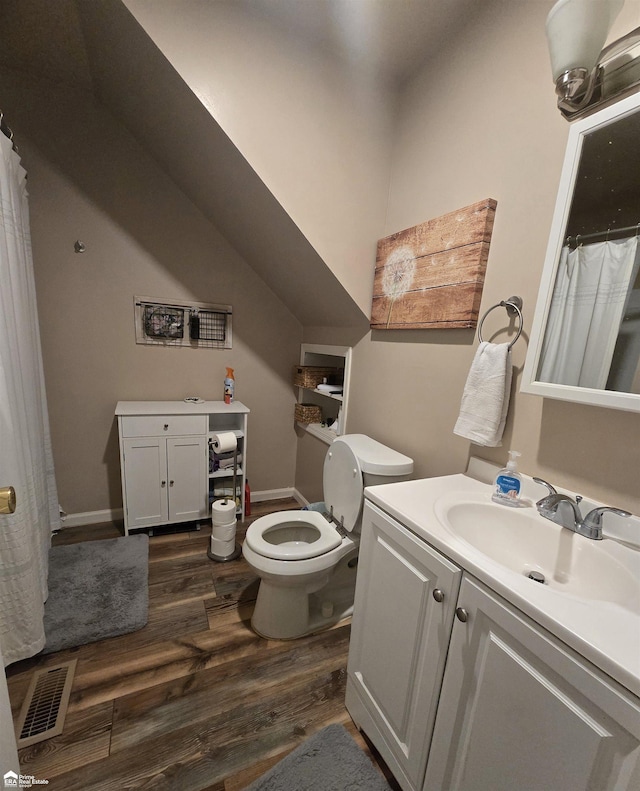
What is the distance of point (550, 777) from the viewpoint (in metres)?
0.58

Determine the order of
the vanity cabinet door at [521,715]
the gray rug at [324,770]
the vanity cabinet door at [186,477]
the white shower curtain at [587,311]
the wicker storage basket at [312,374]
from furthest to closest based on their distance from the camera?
the wicker storage basket at [312,374]
the vanity cabinet door at [186,477]
the gray rug at [324,770]
the white shower curtain at [587,311]
the vanity cabinet door at [521,715]

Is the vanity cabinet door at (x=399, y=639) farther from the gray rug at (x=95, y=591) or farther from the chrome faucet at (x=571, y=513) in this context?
the gray rug at (x=95, y=591)

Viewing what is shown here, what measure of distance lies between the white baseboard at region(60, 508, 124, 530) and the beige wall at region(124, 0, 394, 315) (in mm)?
2151

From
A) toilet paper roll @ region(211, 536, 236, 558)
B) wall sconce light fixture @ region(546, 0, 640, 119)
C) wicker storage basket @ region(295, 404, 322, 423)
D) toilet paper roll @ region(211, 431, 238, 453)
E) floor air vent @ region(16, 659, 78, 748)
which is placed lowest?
floor air vent @ region(16, 659, 78, 748)

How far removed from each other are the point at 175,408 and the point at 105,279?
Result: 0.90 m

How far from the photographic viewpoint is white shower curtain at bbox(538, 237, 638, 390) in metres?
0.87

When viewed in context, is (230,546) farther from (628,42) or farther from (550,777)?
(628,42)

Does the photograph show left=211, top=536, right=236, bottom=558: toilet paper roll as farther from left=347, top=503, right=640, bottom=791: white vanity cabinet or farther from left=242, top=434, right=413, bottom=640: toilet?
left=347, top=503, right=640, bottom=791: white vanity cabinet

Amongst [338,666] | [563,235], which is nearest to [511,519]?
[563,235]

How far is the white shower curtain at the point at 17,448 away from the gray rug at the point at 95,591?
0.11 m

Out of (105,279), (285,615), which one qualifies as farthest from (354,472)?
(105,279)

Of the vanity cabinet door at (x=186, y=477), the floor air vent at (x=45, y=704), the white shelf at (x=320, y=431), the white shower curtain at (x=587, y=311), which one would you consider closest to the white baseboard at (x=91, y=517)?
the vanity cabinet door at (x=186, y=477)

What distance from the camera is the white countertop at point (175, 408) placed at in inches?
78.4

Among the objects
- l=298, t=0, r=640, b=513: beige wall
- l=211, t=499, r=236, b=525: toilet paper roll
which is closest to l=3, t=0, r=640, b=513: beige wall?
l=298, t=0, r=640, b=513: beige wall
